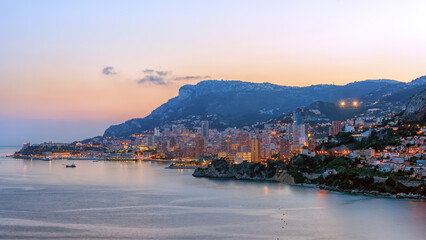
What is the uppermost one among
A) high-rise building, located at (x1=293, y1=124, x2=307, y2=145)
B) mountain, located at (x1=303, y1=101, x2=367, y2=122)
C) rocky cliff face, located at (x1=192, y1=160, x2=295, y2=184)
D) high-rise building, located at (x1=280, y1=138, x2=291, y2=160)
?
mountain, located at (x1=303, y1=101, x2=367, y2=122)

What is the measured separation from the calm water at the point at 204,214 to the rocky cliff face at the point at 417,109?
1268cm

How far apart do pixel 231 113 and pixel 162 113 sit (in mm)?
19789

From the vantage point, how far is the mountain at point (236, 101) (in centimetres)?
10175

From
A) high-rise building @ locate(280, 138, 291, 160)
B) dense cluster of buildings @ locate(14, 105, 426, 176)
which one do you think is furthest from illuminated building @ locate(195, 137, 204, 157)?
high-rise building @ locate(280, 138, 291, 160)

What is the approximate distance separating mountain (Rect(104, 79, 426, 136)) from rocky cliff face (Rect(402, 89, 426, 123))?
2297 inches

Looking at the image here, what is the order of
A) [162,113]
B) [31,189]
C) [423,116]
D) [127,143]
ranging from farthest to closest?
[162,113], [127,143], [423,116], [31,189]

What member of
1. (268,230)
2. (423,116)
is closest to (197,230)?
(268,230)

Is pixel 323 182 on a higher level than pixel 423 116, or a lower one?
lower

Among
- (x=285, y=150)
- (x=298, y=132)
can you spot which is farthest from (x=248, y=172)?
(x=298, y=132)

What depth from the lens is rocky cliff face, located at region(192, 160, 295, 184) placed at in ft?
109

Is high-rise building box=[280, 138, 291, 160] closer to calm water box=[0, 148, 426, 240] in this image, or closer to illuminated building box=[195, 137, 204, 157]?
calm water box=[0, 148, 426, 240]

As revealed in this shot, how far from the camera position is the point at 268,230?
51.7 feet

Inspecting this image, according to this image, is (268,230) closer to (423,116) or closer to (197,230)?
(197,230)

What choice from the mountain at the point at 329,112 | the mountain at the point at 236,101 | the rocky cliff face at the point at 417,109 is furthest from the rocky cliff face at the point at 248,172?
the mountain at the point at 236,101
